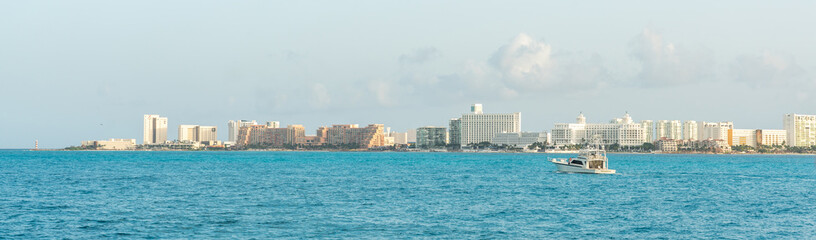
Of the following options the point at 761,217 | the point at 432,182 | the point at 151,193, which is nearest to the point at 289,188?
the point at 151,193

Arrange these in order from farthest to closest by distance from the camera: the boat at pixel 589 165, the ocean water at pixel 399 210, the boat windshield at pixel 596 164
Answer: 1. the boat windshield at pixel 596 164
2. the boat at pixel 589 165
3. the ocean water at pixel 399 210

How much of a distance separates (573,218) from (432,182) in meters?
32.4

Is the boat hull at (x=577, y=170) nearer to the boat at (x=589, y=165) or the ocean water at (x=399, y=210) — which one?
the boat at (x=589, y=165)

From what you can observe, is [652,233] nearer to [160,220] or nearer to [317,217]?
[317,217]

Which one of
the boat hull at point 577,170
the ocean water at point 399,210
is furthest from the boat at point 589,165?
the ocean water at point 399,210

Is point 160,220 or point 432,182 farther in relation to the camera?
point 432,182

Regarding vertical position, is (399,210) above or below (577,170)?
below

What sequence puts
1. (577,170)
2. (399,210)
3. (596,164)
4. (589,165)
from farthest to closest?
(577,170) → (596,164) → (589,165) → (399,210)

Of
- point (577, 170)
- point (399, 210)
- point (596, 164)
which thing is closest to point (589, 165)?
point (596, 164)

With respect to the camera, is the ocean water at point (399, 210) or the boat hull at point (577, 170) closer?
the ocean water at point (399, 210)

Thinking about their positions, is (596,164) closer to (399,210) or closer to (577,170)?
(577,170)

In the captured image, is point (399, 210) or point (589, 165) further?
point (589, 165)

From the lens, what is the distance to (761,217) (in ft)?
149

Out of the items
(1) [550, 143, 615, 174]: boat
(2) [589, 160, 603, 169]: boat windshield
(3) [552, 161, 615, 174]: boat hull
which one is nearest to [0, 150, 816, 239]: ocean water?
(3) [552, 161, 615, 174]: boat hull
